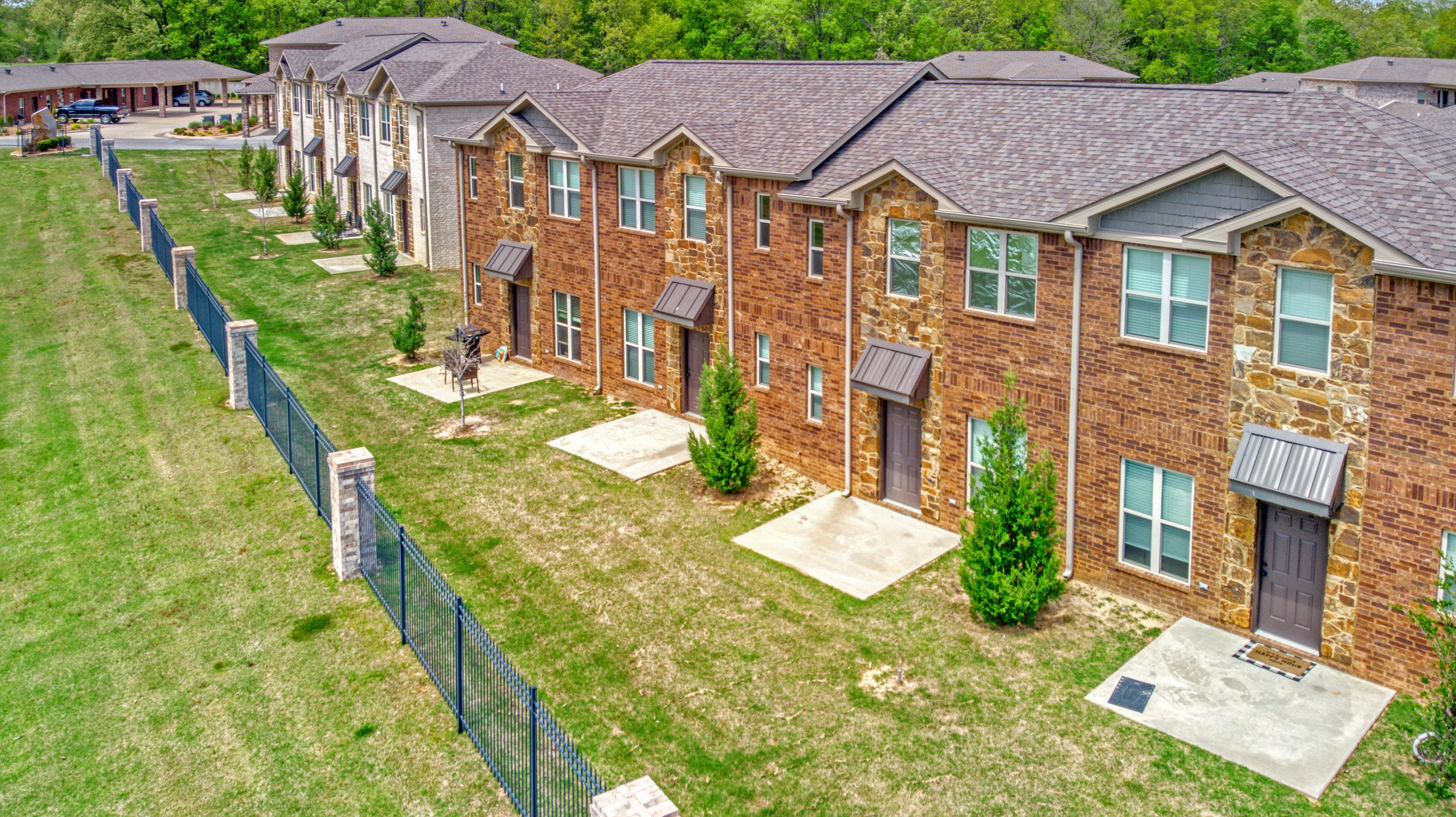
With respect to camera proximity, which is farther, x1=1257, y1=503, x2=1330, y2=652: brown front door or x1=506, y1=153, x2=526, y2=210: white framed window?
x1=506, y1=153, x2=526, y2=210: white framed window

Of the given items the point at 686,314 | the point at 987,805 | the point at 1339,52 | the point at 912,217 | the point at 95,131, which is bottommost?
the point at 987,805

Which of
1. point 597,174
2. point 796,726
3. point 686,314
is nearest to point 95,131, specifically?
point 597,174

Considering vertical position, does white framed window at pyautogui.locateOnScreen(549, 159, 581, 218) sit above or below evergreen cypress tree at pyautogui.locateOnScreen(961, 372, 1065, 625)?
above

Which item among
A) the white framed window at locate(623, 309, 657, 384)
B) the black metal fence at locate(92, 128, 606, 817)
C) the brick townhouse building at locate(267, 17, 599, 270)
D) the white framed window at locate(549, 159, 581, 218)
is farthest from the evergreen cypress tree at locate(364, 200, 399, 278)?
the black metal fence at locate(92, 128, 606, 817)

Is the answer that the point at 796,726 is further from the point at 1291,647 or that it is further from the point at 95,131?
the point at 95,131

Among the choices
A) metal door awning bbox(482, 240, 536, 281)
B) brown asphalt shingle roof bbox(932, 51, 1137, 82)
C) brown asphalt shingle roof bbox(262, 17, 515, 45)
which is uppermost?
brown asphalt shingle roof bbox(262, 17, 515, 45)

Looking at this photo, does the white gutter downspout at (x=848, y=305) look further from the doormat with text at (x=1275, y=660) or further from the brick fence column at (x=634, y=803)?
the brick fence column at (x=634, y=803)

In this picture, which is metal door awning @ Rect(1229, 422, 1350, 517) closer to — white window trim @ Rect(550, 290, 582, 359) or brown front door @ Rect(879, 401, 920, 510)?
brown front door @ Rect(879, 401, 920, 510)
